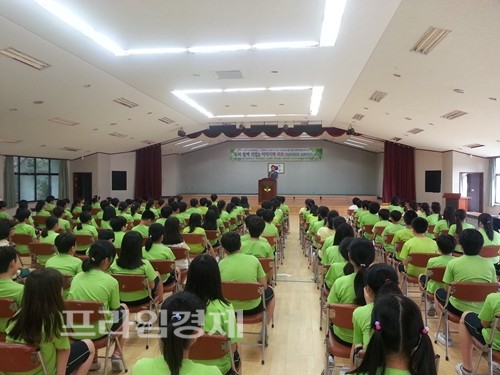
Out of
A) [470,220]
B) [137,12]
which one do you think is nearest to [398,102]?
[470,220]

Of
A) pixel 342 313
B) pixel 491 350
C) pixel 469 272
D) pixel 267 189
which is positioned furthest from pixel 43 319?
pixel 267 189

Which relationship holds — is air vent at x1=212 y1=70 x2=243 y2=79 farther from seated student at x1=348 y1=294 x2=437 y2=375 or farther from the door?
the door

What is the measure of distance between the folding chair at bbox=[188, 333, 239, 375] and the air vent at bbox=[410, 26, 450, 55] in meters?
5.00

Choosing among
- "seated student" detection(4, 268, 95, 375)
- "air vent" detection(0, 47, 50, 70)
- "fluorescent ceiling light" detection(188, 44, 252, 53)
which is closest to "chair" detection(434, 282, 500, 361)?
"seated student" detection(4, 268, 95, 375)

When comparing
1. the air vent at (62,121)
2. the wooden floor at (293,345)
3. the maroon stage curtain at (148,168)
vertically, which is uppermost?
the air vent at (62,121)

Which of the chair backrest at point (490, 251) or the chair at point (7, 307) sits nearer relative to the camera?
the chair at point (7, 307)

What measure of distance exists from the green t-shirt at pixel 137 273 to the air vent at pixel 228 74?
5188mm

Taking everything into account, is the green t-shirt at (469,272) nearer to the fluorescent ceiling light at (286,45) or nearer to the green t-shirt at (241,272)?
the green t-shirt at (241,272)

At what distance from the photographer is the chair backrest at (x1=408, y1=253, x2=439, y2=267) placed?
463 cm

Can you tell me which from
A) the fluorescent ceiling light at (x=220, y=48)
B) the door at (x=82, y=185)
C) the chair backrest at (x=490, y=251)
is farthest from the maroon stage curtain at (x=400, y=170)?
the door at (x=82, y=185)

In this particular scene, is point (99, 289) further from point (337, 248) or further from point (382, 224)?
point (382, 224)

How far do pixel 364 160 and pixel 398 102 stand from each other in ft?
44.0

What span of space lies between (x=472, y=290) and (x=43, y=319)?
10.7 feet

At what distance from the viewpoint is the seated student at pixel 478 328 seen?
2.66 metres
